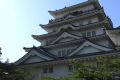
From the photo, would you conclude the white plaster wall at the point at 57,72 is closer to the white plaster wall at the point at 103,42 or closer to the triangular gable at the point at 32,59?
the triangular gable at the point at 32,59

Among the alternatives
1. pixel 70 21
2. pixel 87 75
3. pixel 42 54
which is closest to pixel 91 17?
pixel 70 21

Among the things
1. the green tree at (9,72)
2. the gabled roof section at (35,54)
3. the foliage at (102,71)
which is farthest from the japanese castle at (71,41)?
Answer: the foliage at (102,71)

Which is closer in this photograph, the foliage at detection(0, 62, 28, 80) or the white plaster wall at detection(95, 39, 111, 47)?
the foliage at detection(0, 62, 28, 80)

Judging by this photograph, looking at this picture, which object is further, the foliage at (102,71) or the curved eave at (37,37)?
the curved eave at (37,37)

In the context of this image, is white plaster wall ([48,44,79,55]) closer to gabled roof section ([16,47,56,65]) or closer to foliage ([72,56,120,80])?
gabled roof section ([16,47,56,65])

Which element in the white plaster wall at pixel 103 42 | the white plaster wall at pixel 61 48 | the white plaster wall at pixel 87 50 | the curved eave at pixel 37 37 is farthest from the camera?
the curved eave at pixel 37 37

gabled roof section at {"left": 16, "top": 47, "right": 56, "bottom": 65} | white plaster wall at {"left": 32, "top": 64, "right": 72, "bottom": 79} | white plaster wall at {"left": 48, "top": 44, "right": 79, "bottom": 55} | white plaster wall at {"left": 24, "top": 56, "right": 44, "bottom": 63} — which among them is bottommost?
white plaster wall at {"left": 32, "top": 64, "right": 72, "bottom": 79}

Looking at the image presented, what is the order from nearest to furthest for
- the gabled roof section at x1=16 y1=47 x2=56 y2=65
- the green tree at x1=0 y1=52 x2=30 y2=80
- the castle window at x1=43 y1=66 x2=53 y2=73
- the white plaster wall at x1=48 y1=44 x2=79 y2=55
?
1. the green tree at x1=0 y1=52 x2=30 y2=80
2. the castle window at x1=43 y1=66 x2=53 y2=73
3. the gabled roof section at x1=16 y1=47 x2=56 y2=65
4. the white plaster wall at x1=48 y1=44 x2=79 y2=55

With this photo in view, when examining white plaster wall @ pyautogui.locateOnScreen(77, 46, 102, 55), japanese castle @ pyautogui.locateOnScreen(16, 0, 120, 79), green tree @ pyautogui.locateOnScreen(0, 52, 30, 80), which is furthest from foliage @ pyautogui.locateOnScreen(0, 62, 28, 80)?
white plaster wall @ pyautogui.locateOnScreen(77, 46, 102, 55)

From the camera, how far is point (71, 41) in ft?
94.7

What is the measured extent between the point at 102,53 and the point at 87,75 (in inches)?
340

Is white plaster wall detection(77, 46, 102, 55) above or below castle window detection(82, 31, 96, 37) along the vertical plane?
below

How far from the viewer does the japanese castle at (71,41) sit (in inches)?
1043

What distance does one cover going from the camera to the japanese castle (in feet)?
86.9
